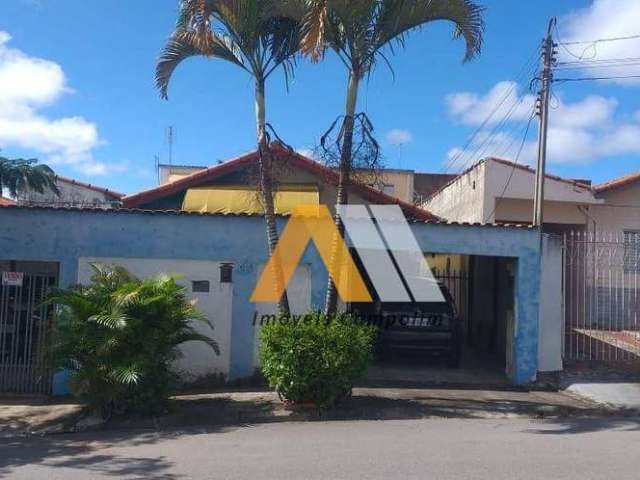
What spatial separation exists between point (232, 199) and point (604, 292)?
798 centimetres

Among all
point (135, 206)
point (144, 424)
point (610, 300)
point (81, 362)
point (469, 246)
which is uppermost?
point (135, 206)

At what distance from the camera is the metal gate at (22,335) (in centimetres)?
988

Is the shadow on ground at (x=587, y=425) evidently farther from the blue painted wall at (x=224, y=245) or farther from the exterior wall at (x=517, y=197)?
the exterior wall at (x=517, y=197)

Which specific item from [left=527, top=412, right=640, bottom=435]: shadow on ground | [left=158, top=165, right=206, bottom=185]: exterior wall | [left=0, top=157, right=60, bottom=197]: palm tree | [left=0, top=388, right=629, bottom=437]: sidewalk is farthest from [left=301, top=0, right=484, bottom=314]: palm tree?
[left=158, top=165, right=206, bottom=185]: exterior wall

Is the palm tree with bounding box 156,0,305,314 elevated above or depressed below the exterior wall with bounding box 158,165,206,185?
below

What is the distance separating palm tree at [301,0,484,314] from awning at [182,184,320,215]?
4.43 m

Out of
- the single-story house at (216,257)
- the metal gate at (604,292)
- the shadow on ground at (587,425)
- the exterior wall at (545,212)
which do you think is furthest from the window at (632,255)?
the exterior wall at (545,212)

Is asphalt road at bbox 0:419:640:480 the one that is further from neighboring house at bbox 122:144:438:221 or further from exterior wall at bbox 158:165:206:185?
exterior wall at bbox 158:165:206:185

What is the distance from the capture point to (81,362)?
8.15m

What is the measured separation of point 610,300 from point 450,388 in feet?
13.5

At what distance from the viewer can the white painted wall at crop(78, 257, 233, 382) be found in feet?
33.5

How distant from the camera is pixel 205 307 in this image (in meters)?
10.2

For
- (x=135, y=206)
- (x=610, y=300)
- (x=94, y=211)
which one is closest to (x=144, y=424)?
(x=94, y=211)

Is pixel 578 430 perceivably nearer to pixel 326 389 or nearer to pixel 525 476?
pixel 525 476
